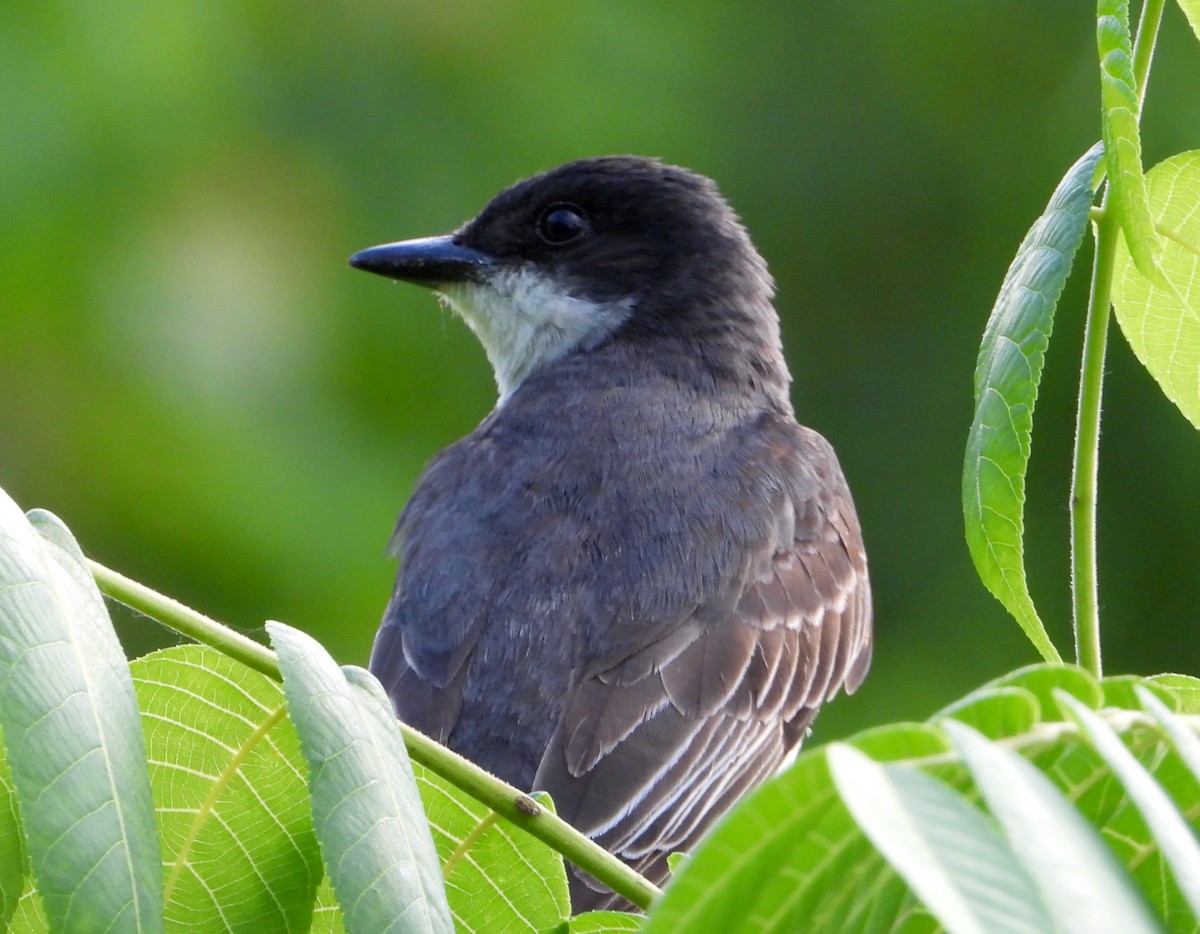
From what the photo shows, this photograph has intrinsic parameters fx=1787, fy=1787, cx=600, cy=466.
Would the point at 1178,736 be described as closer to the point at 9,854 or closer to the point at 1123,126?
the point at 1123,126

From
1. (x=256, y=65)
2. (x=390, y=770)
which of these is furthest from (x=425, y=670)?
(x=256, y=65)

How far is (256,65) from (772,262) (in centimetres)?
263

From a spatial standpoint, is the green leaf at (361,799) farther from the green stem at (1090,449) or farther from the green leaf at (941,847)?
the green stem at (1090,449)

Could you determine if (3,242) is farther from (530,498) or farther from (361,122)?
(530,498)

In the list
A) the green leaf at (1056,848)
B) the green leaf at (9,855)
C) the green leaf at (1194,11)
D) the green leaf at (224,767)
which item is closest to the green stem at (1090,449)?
the green leaf at (1194,11)

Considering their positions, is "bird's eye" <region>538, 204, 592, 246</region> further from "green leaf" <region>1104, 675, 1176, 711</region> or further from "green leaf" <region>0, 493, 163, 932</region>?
"green leaf" <region>1104, 675, 1176, 711</region>

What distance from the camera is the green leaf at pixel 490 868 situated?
1.72m

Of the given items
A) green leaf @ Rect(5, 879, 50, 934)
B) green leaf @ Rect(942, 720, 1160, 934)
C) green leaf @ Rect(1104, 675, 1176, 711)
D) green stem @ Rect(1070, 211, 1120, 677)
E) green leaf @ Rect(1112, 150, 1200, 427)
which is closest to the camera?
green leaf @ Rect(942, 720, 1160, 934)

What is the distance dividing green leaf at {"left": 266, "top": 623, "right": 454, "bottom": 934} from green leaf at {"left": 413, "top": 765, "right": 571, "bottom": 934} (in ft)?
0.79

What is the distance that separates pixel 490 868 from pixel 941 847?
2.90ft

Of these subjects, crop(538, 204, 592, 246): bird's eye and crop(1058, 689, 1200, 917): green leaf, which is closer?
crop(1058, 689, 1200, 917): green leaf

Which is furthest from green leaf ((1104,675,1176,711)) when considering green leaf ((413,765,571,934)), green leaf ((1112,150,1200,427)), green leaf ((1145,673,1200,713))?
green leaf ((1112,150,1200,427))

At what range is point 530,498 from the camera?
13.4 ft

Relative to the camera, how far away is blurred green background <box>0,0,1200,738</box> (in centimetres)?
699
